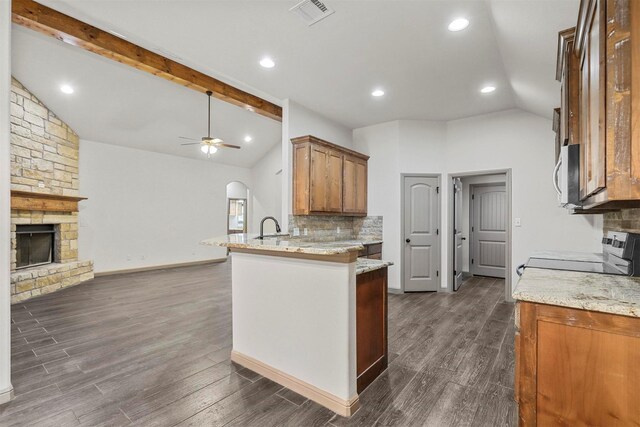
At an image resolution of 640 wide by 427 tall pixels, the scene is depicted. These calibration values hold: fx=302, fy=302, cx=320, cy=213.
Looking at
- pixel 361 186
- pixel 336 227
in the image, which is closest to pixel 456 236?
pixel 361 186

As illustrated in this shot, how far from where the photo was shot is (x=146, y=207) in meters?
7.15

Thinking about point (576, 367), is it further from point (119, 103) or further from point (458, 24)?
point (119, 103)

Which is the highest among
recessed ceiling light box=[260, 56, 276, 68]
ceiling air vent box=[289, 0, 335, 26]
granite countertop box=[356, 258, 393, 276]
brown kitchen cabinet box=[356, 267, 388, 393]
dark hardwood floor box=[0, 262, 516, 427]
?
recessed ceiling light box=[260, 56, 276, 68]

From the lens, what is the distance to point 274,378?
2.38m

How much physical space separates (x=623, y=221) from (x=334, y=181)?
10.9ft

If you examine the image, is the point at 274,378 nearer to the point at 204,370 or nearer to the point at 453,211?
the point at 204,370

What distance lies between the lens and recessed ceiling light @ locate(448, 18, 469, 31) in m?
2.61

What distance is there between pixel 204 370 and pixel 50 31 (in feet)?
11.5

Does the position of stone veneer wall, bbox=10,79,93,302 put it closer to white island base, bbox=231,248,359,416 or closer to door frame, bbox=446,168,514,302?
white island base, bbox=231,248,359,416

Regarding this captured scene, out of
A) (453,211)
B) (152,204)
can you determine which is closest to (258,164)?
(152,204)

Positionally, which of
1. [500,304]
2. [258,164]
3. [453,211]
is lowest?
[500,304]

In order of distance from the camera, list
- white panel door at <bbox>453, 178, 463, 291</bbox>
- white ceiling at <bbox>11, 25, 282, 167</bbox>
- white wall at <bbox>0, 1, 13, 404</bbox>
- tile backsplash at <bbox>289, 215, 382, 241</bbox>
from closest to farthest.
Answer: white wall at <bbox>0, 1, 13, 404</bbox> < white ceiling at <bbox>11, 25, 282, 167</bbox> < tile backsplash at <bbox>289, 215, 382, 241</bbox> < white panel door at <bbox>453, 178, 463, 291</bbox>

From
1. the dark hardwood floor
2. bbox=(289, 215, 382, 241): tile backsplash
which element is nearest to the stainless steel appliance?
the dark hardwood floor

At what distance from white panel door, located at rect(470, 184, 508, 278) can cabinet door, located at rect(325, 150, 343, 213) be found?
140 inches
